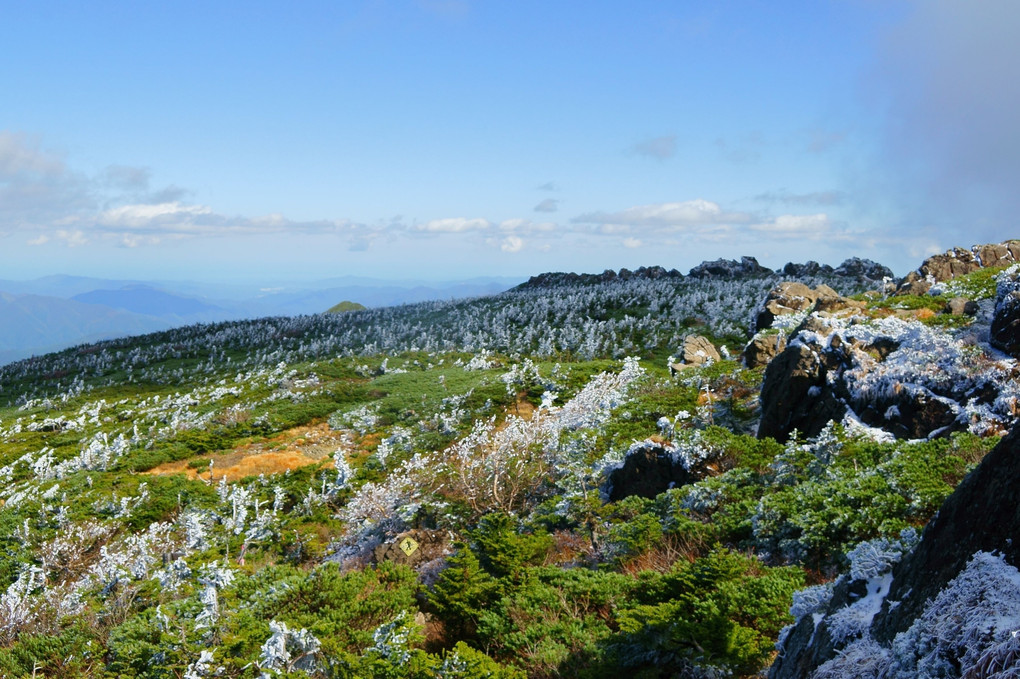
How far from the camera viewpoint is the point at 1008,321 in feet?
47.9

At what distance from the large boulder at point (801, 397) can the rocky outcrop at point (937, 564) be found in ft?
34.8

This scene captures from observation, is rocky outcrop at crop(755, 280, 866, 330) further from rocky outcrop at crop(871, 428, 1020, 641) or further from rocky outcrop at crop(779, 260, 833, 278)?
rocky outcrop at crop(779, 260, 833, 278)

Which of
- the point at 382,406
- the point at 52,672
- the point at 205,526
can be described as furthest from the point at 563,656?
the point at 382,406

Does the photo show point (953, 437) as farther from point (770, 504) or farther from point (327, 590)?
point (327, 590)

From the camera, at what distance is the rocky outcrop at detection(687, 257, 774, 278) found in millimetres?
82781

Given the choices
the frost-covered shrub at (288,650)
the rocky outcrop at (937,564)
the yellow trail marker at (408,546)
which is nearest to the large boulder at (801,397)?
the yellow trail marker at (408,546)

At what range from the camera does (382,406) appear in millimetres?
39781

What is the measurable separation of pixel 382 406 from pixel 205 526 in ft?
60.8

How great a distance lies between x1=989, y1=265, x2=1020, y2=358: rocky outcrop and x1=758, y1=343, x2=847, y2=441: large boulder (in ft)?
12.1

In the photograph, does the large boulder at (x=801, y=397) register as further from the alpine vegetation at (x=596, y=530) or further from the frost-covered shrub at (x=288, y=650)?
the frost-covered shrub at (x=288, y=650)

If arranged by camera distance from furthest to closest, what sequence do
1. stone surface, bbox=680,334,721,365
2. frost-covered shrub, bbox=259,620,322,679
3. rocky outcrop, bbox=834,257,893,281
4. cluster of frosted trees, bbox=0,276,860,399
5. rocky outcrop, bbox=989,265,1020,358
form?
rocky outcrop, bbox=834,257,893,281
cluster of frosted trees, bbox=0,276,860,399
stone surface, bbox=680,334,721,365
rocky outcrop, bbox=989,265,1020,358
frost-covered shrub, bbox=259,620,322,679

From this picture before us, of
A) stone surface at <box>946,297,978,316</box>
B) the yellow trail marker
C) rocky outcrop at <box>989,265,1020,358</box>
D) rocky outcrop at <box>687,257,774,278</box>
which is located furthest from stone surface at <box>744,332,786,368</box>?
rocky outcrop at <box>687,257,774,278</box>

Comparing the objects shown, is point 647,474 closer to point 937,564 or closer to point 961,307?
point 937,564

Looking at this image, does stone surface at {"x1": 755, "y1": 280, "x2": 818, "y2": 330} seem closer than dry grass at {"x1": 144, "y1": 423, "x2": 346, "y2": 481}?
No
